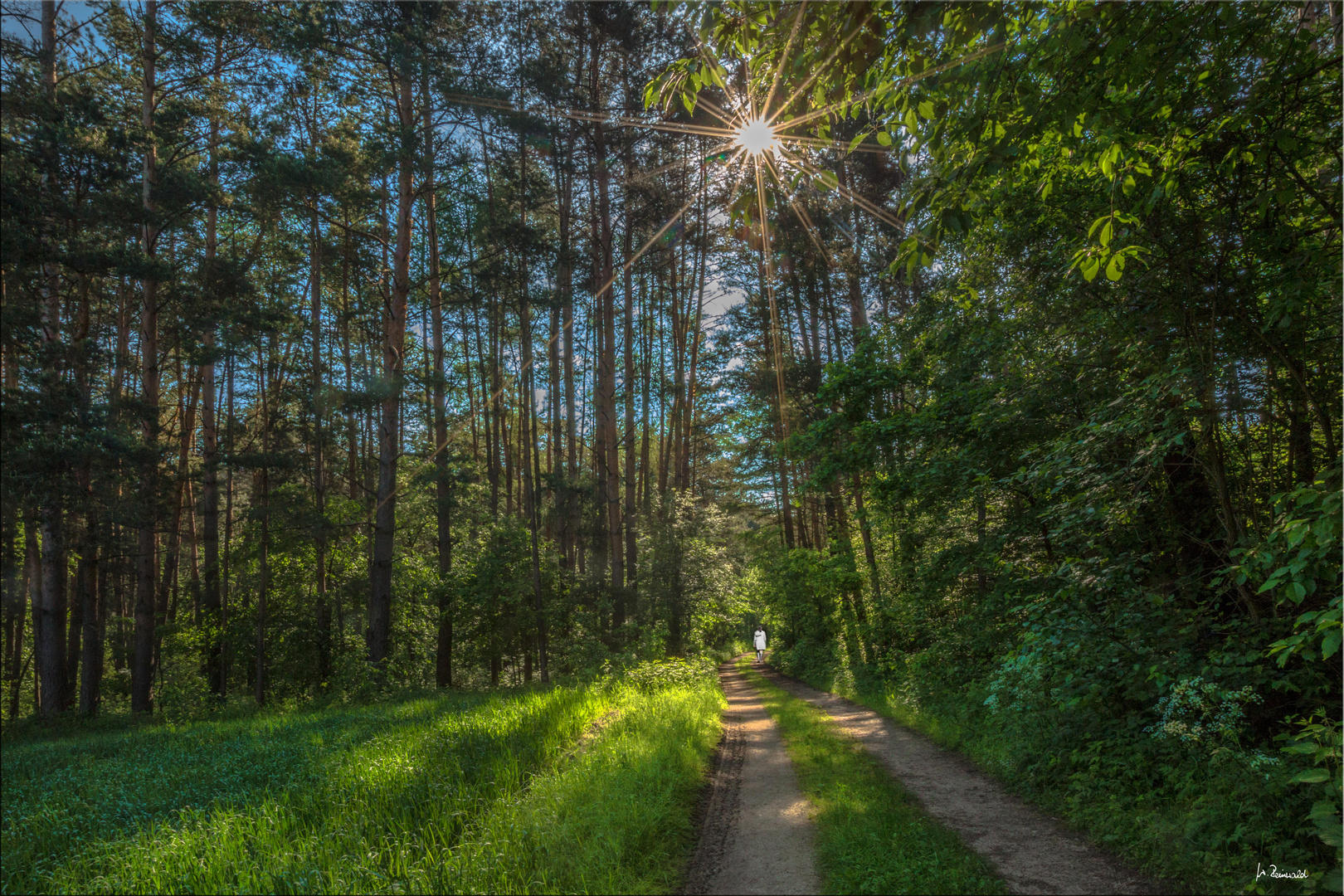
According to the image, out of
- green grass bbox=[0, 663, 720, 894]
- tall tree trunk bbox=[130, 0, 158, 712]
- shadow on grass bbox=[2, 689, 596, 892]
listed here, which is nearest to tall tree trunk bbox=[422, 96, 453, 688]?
tall tree trunk bbox=[130, 0, 158, 712]

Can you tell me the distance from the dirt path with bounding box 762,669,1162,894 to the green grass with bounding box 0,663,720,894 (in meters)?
2.36

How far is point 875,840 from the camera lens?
4.58 metres

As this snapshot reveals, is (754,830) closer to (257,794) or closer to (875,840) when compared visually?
(875,840)

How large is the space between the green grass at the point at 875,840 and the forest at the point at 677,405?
21 centimetres

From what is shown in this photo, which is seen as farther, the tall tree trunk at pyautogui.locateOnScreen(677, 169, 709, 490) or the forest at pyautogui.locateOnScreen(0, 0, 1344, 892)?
the tall tree trunk at pyautogui.locateOnScreen(677, 169, 709, 490)

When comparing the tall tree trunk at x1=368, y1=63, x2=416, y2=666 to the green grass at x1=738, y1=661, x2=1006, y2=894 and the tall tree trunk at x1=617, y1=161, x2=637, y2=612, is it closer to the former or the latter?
the tall tree trunk at x1=617, y1=161, x2=637, y2=612

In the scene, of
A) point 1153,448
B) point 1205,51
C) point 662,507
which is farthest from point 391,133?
point 1153,448

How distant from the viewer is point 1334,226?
399 centimetres

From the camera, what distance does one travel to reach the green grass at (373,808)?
4.04 meters

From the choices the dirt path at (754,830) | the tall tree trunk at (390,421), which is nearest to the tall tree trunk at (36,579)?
the tall tree trunk at (390,421)

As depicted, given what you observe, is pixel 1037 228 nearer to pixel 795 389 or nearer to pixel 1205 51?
pixel 1205 51

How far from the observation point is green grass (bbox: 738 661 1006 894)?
3.99m

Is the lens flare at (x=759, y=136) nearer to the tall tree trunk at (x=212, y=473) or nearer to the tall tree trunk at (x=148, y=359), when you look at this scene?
the tall tree trunk at (x=148, y=359)

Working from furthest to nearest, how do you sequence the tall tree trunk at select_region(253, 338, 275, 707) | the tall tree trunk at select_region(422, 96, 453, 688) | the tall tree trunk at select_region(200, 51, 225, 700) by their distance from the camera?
the tall tree trunk at select_region(422, 96, 453, 688) < the tall tree trunk at select_region(253, 338, 275, 707) < the tall tree trunk at select_region(200, 51, 225, 700)
